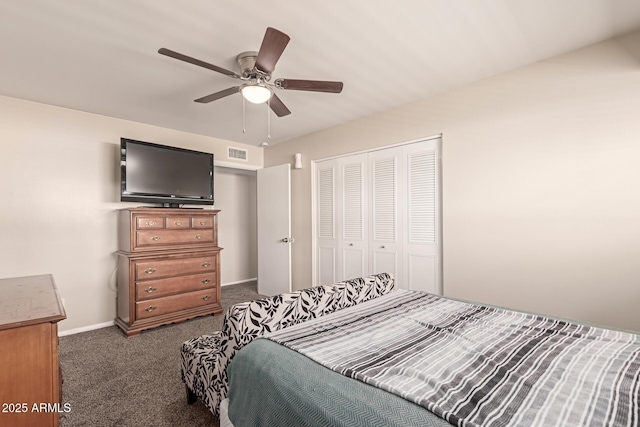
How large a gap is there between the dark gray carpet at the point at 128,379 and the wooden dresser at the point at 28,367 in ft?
2.21

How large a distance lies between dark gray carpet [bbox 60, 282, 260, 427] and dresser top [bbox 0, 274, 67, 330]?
818 mm

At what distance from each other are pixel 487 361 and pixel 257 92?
211 cm

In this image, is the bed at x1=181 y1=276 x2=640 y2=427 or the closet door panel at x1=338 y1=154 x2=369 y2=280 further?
the closet door panel at x1=338 y1=154 x2=369 y2=280

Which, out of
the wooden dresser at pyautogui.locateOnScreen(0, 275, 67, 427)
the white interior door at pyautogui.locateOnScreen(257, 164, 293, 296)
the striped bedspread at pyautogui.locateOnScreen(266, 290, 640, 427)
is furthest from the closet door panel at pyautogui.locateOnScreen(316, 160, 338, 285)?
the wooden dresser at pyautogui.locateOnScreen(0, 275, 67, 427)

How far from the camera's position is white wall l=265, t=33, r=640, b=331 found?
2.07 metres

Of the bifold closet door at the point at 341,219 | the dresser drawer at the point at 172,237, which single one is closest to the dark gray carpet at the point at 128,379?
the dresser drawer at the point at 172,237

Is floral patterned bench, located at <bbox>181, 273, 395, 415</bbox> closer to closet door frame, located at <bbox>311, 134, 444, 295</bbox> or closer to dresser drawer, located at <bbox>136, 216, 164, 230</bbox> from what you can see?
closet door frame, located at <bbox>311, 134, 444, 295</bbox>

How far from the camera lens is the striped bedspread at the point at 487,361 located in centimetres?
84

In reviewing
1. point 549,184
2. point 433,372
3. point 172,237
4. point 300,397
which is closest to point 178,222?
point 172,237

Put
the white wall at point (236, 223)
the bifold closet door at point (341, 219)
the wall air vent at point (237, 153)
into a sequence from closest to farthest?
the bifold closet door at point (341, 219) → the wall air vent at point (237, 153) → the white wall at point (236, 223)

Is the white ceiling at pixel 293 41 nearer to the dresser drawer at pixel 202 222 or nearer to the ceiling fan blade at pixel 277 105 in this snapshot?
the ceiling fan blade at pixel 277 105

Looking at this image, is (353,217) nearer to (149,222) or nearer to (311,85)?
(311,85)

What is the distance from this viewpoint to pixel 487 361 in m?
1.12

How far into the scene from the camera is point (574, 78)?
7.38 feet
